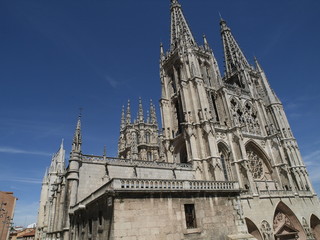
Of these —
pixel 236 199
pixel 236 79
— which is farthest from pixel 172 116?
pixel 236 199

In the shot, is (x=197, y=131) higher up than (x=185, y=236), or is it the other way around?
(x=197, y=131)

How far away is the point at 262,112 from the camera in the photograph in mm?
30344

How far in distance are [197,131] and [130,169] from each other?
840cm

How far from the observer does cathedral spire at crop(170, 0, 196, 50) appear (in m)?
31.6

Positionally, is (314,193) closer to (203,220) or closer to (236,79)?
(236,79)

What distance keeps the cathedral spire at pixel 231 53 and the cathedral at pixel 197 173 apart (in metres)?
0.28

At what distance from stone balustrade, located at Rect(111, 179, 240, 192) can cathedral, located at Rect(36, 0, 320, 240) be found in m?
0.04

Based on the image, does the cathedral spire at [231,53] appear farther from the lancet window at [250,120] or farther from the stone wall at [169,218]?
the stone wall at [169,218]

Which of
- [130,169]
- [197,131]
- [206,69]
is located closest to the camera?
[130,169]

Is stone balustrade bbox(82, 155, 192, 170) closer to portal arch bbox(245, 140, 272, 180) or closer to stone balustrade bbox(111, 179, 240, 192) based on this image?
stone balustrade bbox(111, 179, 240, 192)

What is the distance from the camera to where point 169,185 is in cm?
1004

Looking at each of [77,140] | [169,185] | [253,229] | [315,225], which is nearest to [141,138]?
[77,140]

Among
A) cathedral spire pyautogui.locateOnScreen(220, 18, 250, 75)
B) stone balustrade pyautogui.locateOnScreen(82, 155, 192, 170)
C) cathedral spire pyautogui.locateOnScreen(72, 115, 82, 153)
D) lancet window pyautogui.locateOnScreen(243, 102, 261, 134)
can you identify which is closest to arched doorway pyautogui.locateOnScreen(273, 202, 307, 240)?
lancet window pyautogui.locateOnScreen(243, 102, 261, 134)

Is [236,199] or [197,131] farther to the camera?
[197,131]
